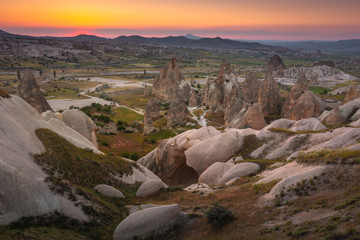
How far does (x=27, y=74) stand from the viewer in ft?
154

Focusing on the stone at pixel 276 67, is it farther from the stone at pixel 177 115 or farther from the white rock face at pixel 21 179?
the white rock face at pixel 21 179

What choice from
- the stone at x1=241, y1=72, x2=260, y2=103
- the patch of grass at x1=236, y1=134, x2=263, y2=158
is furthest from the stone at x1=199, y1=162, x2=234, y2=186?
the stone at x1=241, y1=72, x2=260, y2=103

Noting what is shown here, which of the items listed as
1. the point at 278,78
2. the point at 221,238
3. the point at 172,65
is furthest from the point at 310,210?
the point at 278,78

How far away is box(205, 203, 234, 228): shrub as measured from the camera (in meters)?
12.4

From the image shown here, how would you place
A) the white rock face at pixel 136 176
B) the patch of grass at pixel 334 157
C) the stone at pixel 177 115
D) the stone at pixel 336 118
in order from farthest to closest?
the stone at pixel 177 115 → the stone at pixel 336 118 → the white rock face at pixel 136 176 → the patch of grass at pixel 334 157

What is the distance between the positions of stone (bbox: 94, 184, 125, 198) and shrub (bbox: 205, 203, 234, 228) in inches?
303

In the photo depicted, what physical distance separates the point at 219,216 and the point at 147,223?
365cm

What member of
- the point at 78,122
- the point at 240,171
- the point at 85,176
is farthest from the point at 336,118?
the point at 78,122

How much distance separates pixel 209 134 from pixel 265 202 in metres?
19.1

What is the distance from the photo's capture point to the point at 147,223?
1272 centimetres

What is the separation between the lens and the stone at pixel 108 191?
57.1ft

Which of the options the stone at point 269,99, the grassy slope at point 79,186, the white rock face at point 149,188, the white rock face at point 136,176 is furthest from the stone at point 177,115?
the white rock face at point 149,188

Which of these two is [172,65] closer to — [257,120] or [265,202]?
Result: [257,120]

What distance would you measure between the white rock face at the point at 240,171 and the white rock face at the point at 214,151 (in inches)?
196
